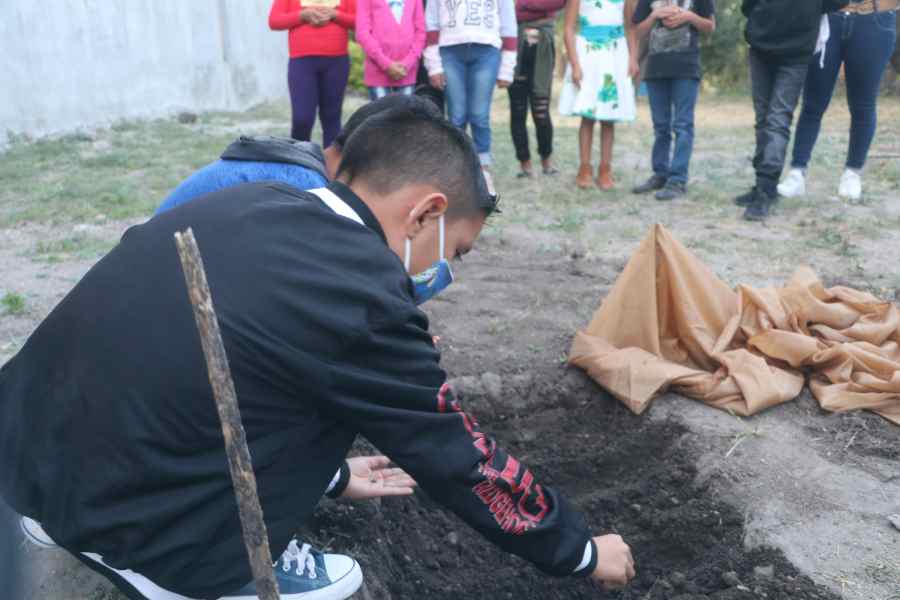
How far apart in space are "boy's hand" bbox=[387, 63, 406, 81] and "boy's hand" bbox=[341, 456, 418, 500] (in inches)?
135

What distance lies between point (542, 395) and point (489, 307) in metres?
0.74

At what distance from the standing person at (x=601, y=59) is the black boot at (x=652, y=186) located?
1.65 ft

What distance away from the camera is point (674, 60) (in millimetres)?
5324

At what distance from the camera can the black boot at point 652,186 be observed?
5916 mm

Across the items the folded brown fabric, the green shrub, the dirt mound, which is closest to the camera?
the dirt mound

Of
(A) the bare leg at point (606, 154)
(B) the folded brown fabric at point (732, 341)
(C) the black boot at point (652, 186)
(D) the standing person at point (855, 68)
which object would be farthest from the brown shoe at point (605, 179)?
(B) the folded brown fabric at point (732, 341)

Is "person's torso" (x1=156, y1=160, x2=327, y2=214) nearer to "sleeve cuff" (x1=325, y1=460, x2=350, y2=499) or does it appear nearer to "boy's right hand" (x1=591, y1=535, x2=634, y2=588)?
"sleeve cuff" (x1=325, y1=460, x2=350, y2=499)

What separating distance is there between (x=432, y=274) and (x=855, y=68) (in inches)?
160

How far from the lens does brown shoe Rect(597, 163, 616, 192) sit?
238 inches

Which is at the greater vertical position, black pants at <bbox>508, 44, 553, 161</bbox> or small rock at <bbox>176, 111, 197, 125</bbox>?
black pants at <bbox>508, 44, 553, 161</bbox>

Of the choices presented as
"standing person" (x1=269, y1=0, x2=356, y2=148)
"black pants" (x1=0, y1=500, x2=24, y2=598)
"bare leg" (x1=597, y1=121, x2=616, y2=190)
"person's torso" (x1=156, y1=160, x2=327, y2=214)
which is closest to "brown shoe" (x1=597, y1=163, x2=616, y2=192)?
"bare leg" (x1=597, y1=121, x2=616, y2=190)

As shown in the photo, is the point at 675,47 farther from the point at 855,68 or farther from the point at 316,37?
the point at 316,37

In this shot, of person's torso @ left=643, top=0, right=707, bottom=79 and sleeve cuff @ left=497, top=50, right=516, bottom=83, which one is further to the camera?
sleeve cuff @ left=497, top=50, right=516, bottom=83

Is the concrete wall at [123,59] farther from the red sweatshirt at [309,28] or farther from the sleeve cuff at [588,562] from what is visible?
the sleeve cuff at [588,562]
